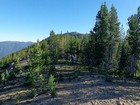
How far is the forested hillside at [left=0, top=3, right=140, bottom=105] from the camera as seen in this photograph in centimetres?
2827

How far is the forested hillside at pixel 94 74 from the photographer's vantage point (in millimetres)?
28266

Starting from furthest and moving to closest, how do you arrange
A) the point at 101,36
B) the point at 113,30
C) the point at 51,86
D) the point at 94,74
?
1. the point at 101,36
2. the point at 113,30
3. the point at 94,74
4. the point at 51,86

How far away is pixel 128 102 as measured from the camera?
76.3 feet

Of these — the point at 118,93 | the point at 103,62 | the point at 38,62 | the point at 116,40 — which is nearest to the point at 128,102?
the point at 118,93

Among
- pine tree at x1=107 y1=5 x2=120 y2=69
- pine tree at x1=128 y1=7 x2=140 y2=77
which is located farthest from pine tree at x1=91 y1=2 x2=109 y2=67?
pine tree at x1=128 y1=7 x2=140 y2=77

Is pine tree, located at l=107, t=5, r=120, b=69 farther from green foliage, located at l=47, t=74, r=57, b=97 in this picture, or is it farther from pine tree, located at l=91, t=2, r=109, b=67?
green foliage, located at l=47, t=74, r=57, b=97

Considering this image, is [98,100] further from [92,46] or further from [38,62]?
[92,46]

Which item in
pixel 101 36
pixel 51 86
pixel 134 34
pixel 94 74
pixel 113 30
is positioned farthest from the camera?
pixel 101 36

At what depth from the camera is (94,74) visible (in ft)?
151

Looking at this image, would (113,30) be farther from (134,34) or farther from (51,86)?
(51,86)

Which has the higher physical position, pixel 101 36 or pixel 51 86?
pixel 101 36

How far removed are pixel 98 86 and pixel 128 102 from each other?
908cm

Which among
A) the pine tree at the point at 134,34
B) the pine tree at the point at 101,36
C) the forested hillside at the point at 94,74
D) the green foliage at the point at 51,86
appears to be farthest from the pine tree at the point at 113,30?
the green foliage at the point at 51,86

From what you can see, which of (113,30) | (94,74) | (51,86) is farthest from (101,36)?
(51,86)
